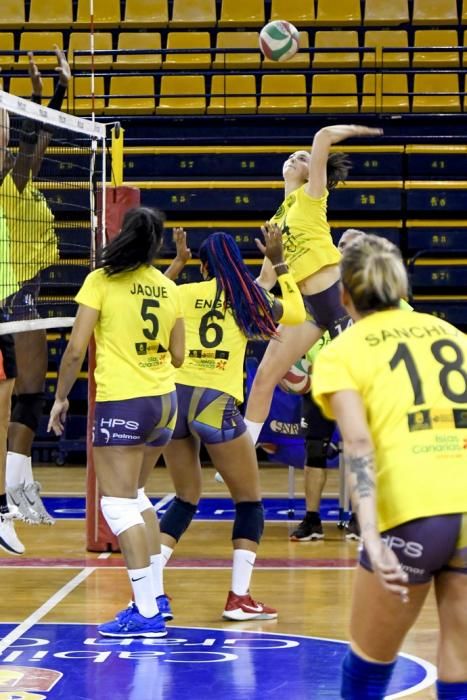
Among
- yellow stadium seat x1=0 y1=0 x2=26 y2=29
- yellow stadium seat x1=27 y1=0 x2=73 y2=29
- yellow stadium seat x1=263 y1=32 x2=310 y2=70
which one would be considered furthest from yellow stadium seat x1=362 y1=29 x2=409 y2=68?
yellow stadium seat x1=0 y1=0 x2=26 y2=29

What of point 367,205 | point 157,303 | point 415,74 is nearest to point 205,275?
point 157,303

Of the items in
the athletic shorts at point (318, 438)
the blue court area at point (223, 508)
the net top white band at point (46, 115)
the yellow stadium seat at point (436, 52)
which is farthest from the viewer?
the yellow stadium seat at point (436, 52)

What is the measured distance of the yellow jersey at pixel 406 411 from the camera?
123 inches

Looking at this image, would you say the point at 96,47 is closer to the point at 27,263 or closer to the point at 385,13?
the point at 385,13

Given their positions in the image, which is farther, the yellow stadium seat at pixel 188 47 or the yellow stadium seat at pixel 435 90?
the yellow stadium seat at pixel 188 47

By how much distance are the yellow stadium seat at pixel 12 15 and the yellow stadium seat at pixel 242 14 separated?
2.37 m

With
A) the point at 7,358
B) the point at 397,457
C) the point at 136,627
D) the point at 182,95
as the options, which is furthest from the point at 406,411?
the point at 182,95

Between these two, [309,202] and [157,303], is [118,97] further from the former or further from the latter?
[157,303]

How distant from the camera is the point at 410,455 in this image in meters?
3.13

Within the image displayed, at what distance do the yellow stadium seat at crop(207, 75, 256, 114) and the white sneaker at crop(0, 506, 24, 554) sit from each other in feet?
23.7

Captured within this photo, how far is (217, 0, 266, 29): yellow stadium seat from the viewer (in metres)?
14.3

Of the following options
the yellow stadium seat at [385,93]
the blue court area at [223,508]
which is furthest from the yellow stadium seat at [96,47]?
the blue court area at [223,508]

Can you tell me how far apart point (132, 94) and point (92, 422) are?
705 cm

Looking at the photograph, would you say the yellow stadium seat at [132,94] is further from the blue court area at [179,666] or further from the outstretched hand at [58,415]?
the blue court area at [179,666]
